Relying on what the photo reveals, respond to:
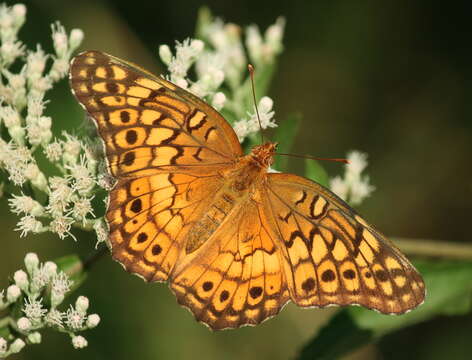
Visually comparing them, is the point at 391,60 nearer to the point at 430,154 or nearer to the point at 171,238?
the point at 430,154

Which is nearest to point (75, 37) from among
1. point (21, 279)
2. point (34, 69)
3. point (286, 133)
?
point (34, 69)

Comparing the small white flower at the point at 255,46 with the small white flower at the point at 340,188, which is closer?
the small white flower at the point at 340,188

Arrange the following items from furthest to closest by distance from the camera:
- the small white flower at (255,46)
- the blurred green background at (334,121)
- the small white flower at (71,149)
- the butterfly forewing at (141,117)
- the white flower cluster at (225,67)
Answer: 1. the blurred green background at (334,121)
2. the small white flower at (255,46)
3. the white flower cluster at (225,67)
4. the small white flower at (71,149)
5. the butterfly forewing at (141,117)

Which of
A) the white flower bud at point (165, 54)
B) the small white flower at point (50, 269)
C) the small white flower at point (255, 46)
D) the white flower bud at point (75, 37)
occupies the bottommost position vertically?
the small white flower at point (50, 269)

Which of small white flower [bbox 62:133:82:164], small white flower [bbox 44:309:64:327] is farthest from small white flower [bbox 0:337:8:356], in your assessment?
small white flower [bbox 62:133:82:164]

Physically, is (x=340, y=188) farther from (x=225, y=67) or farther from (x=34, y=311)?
(x=34, y=311)

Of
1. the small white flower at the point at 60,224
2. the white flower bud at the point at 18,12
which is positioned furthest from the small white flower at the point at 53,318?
the white flower bud at the point at 18,12

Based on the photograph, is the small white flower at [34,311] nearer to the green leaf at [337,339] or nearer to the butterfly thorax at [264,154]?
the butterfly thorax at [264,154]
